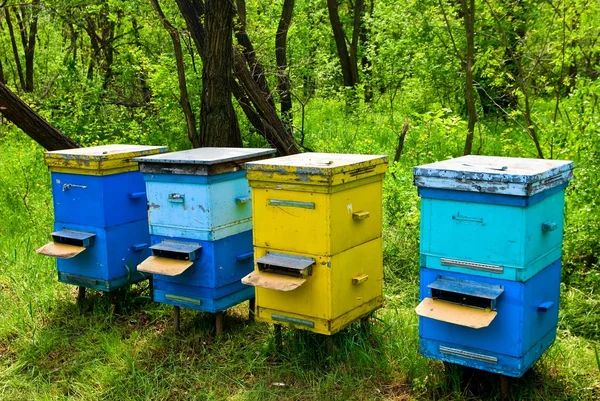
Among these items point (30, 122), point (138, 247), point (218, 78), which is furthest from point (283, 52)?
point (138, 247)

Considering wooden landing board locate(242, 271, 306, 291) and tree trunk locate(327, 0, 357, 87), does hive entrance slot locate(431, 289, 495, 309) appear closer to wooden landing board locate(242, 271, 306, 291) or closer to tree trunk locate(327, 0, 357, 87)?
wooden landing board locate(242, 271, 306, 291)

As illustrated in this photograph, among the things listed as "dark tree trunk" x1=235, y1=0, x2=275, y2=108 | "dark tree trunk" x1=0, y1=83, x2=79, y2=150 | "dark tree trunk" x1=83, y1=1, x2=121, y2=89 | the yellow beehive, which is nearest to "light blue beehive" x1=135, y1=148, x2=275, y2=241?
the yellow beehive

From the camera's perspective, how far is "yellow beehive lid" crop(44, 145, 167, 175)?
13.6ft

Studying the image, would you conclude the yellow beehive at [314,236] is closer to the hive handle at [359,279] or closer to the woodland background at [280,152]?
the hive handle at [359,279]

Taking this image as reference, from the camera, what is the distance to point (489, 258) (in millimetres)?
2814

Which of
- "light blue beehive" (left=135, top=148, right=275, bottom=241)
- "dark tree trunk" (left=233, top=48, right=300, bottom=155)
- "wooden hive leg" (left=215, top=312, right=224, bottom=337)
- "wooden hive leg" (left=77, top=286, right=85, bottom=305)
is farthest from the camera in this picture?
"dark tree trunk" (left=233, top=48, right=300, bottom=155)

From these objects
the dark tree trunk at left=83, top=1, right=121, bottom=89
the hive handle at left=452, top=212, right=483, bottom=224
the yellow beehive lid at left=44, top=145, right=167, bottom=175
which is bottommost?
the hive handle at left=452, top=212, right=483, bottom=224

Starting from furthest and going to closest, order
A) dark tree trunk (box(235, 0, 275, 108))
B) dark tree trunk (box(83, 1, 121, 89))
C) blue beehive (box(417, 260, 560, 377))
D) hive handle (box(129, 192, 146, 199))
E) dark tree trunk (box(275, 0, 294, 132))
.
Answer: dark tree trunk (box(83, 1, 121, 89)), dark tree trunk (box(275, 0, 294, 132)), dark tree trunk (box(235, 0, 275, 108)), hive handle (box(129, 192, 146, 199)), blue beehive (box(417, 260, 560, 377))

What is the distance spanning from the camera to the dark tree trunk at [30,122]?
19.2ft

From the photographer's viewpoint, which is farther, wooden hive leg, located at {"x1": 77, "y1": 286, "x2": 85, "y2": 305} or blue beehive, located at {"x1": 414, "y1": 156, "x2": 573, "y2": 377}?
wooden hive leg, located at {"x1": 77, "y1": 286, "x2": 85, "y2": 305}

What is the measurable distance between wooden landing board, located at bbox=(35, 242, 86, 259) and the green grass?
21.1 inches

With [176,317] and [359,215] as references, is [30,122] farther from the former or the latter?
[359,215]

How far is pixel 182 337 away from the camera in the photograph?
4070 mm

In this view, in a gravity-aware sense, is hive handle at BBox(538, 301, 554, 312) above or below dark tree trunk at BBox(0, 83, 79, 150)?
below
